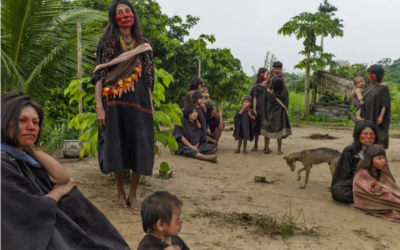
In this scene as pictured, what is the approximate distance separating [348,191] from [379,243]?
1.24 meters

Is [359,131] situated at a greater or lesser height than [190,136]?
greater

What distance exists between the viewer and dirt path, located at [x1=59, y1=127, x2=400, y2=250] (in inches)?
143

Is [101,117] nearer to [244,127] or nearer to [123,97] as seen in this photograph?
[123,97]

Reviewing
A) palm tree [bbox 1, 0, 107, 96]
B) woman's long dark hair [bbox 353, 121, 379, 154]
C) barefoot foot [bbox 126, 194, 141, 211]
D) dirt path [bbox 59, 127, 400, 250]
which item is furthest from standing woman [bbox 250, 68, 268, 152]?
barefoot foot [bbox 126, 194, 141, 211]

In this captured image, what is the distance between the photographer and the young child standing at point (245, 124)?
8578mm

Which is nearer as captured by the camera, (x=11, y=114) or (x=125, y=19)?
(x=11, y=114)

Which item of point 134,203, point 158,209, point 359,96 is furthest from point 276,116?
point 158,209

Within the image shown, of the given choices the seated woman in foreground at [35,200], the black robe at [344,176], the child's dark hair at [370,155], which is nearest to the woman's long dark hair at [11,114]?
the seated woman in foreground at [35,200]

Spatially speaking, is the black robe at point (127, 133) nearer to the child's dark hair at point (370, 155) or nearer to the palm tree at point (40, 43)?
the child's dark hair at point (370, 155)

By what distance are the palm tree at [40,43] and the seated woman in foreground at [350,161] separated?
172 inches

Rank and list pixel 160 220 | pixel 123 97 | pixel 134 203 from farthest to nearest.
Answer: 1. pixel 134 203
2. pixel 123 97
3. pixel 160 220

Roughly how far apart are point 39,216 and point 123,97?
6.56 feet

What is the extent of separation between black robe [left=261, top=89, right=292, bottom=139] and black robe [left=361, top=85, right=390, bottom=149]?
202 cm

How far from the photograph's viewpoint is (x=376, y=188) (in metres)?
4.59
